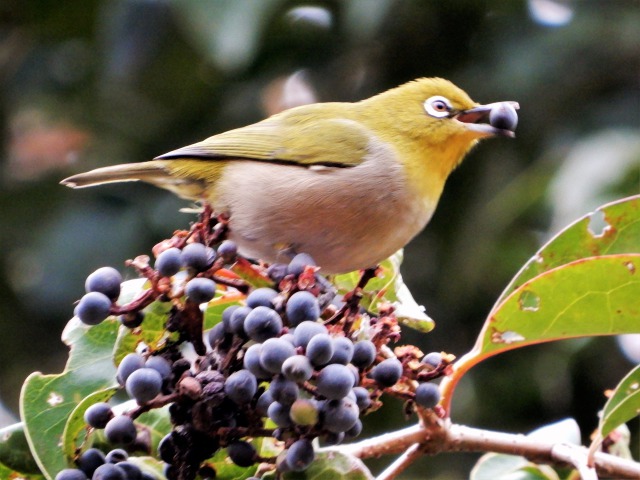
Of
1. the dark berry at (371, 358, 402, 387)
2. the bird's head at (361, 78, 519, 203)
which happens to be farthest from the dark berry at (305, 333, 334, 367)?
the bird's head at (361, 78, 519, 203)

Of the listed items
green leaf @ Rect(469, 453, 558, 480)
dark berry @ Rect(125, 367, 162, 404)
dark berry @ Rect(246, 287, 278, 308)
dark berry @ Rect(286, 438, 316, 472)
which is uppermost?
dark berry @ Rect(246, 287, 278, 308)

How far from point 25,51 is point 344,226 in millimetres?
4071

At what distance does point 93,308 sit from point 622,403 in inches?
61.8

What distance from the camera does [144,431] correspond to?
2.50 metres

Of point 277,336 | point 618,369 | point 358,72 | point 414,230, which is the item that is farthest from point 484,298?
point 277,336

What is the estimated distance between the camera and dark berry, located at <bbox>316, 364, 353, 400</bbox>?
2062 mm

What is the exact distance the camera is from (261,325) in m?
2.16

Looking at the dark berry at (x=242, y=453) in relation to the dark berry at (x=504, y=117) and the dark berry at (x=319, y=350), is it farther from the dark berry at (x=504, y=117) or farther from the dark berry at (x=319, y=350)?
the dark berry at (x=504, y=117)

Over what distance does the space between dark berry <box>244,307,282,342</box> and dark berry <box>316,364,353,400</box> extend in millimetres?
160

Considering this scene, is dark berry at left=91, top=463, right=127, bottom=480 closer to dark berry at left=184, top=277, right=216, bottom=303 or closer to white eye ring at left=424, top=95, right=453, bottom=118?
dark berry at left=184, top=277, right=216, bottom=303

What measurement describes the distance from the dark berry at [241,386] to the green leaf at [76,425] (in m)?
0.41

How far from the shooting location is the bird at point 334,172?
333 cm

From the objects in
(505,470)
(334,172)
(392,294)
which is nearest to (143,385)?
(392,294)

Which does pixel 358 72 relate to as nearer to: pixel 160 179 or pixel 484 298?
pixel 484 298
